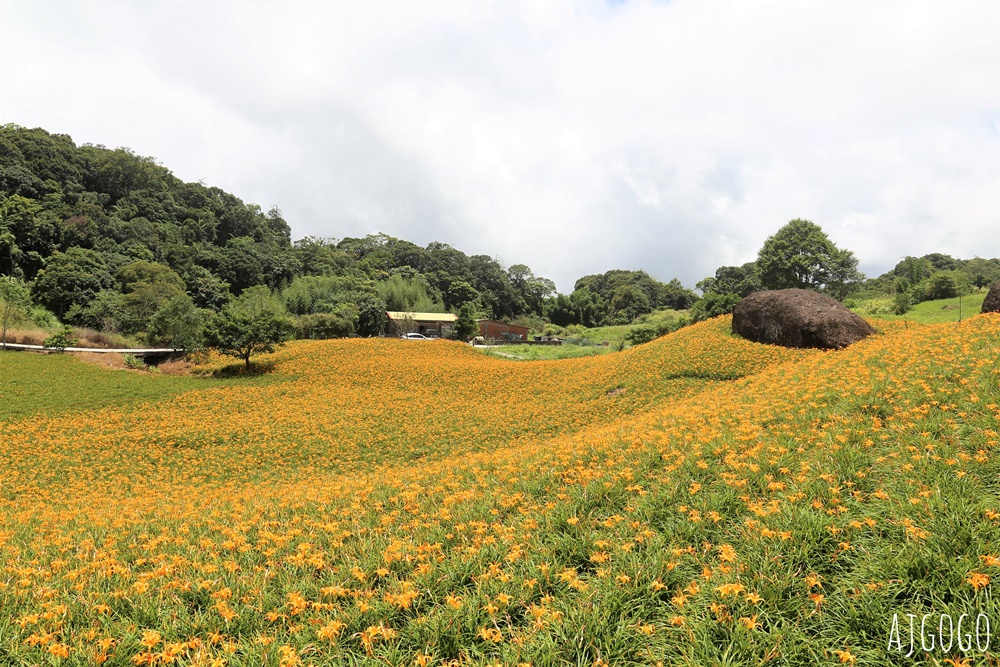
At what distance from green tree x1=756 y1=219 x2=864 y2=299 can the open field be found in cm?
5408

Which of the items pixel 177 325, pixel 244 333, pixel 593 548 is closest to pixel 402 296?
pixel 177 325

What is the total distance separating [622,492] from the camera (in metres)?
4.76

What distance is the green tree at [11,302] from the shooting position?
30.2 meters

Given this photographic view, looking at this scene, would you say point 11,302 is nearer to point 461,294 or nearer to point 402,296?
point 402,296

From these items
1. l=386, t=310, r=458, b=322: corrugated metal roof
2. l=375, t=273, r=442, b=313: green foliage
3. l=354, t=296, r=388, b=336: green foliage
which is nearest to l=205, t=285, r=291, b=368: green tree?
l=354, t=296, r=388, b=336: green foliage

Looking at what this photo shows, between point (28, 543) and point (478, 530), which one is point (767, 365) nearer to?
point (478, 530)

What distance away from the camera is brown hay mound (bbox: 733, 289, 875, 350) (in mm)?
16078

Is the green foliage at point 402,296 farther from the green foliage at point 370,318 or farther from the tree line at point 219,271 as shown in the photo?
the green foliage at point 370,318

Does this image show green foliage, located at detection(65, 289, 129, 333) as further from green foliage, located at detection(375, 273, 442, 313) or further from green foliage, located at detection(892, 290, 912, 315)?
green foliage, located at detection(892, 290, 912, 315)

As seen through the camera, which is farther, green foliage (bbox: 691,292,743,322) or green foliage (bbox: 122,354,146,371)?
green foliage (bbox: 691,292,743,322)

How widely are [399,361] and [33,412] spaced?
45.9 feet

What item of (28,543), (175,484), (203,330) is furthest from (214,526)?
(203,330)

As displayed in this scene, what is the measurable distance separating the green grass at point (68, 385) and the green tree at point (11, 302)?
916cm

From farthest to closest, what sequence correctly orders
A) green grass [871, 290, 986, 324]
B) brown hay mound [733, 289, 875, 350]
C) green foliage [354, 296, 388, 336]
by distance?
green foliage [354, 296, 388, 336] → green grass [871, 290, 986, 324] → brown hay mound [733, 289, 875, 350]
